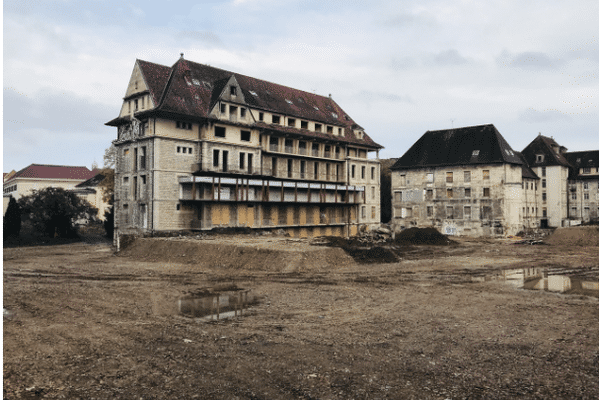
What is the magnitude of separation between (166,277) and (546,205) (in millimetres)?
73269

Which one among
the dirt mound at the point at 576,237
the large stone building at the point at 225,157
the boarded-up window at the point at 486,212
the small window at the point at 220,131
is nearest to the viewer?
the large stone building at the point at 225,157

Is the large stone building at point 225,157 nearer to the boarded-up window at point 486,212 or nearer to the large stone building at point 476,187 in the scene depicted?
the large stone building at point 476,187

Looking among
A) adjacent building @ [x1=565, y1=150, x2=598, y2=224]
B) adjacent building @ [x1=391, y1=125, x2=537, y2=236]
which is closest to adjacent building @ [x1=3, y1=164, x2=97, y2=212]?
adjacent building @ [x1=391, y1=125, x2=537, y2=236]

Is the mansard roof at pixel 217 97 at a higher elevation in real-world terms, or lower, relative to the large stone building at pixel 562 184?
higher

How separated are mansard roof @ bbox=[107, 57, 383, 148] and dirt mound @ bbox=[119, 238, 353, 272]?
48.4ft

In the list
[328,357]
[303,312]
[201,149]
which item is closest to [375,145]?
[201,149]

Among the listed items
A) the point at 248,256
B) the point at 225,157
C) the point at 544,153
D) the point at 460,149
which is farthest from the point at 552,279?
the point at 544,153

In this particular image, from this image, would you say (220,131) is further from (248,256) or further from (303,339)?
(303,339)

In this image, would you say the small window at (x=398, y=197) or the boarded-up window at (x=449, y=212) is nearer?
the boarded-up window at (x=449, y=212)

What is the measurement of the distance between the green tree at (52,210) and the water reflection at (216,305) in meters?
40.4

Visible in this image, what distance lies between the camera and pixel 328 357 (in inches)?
491

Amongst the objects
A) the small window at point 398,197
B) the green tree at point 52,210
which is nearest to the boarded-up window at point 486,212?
the small window at point 398,197

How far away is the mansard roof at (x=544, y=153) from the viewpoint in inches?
3255

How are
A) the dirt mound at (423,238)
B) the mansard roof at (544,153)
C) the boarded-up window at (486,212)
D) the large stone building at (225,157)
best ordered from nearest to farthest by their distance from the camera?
the large stone building at (225,157) < the dirt mound at (423,238) < the boarded-up window at (486,212) < the mansard roof at (544,153)
